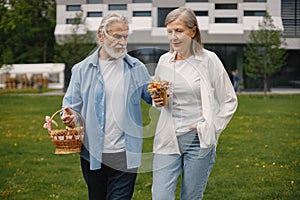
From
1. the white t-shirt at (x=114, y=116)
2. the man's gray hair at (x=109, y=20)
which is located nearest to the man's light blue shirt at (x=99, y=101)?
the white t-shirt at (x=114, y=116)

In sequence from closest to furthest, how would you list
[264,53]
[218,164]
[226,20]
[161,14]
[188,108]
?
[188,108], [161,14], [226,20], [218,164], [264,53]

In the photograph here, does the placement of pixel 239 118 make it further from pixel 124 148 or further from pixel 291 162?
pixel 124 148

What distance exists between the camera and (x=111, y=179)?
395 centimetres

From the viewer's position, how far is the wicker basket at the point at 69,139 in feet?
12.4

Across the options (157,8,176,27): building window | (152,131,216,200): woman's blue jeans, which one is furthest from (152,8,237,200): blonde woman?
(157,8,176,27): building window

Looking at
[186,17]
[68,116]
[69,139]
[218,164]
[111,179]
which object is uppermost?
[186,17]

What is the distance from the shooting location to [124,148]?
376 centimetres

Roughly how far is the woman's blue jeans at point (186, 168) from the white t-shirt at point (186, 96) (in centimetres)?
8

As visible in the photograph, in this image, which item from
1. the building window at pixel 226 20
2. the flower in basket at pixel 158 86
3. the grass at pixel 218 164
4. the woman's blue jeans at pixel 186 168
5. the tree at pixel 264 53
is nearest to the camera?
the flower in basket at pixel 158 86

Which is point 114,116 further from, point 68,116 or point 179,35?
point 179,35

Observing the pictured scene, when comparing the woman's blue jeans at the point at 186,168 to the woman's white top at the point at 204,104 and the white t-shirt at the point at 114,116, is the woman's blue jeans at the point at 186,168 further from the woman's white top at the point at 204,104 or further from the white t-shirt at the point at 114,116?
the white t-shirt at the point at 114,116

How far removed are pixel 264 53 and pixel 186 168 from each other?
1968cm

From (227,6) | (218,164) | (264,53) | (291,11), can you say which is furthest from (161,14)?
(264,53)

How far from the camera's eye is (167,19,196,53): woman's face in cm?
357
